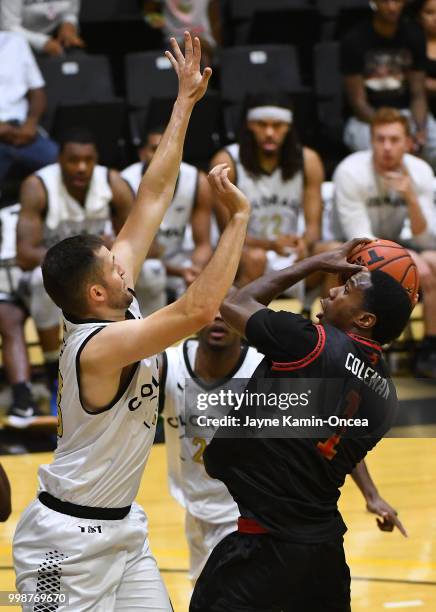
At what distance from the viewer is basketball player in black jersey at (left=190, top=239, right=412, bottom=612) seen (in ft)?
11.2

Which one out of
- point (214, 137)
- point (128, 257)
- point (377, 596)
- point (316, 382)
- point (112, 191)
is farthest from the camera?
point (214, 137)

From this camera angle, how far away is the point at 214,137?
9.10 metres

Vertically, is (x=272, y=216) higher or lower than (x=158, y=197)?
lower

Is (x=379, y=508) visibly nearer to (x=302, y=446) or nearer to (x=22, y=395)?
(x=302, y=446)

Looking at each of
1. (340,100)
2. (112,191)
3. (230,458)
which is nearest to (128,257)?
(230,458)

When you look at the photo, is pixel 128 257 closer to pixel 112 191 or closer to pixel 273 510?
pixel 273 510

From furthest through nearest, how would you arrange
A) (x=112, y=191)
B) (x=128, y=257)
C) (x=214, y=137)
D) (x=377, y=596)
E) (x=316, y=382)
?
(x=214, y=137) < (x=112, y=191) < (x=377, y=596) < (x=128, y=257) < (x=316, y=382)

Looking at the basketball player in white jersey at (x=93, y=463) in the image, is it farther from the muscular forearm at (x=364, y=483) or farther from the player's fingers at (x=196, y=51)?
the muscular forearm at (x=364, y=483)

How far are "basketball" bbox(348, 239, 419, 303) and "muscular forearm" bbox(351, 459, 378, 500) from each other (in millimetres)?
864

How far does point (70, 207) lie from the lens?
7492mm

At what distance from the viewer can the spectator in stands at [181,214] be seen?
781cm

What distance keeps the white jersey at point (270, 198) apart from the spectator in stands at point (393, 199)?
0.94ft

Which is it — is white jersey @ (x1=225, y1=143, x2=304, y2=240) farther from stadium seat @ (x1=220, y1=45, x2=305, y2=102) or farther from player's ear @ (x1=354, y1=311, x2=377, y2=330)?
player's ear @ (x1=354, y1=311, x2=377, y2=330)

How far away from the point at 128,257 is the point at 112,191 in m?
3.68
